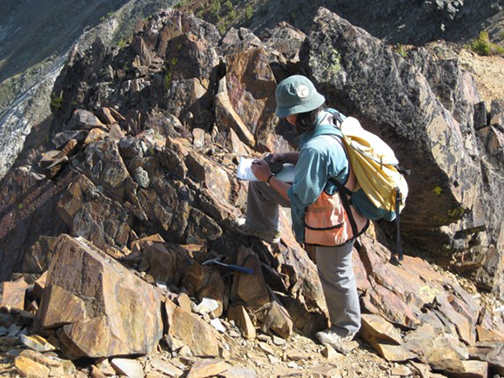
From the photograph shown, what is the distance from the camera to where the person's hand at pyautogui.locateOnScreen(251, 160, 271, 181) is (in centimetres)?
541

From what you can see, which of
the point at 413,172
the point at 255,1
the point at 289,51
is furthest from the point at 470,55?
the point at 255,1

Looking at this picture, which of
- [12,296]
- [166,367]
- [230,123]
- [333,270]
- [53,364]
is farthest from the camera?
[230,123]

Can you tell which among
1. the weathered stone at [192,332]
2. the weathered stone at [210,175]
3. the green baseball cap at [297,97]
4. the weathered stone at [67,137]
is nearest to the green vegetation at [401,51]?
the weathered stone at [210,175]

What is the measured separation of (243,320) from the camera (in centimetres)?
567

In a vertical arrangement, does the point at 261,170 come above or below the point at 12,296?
below

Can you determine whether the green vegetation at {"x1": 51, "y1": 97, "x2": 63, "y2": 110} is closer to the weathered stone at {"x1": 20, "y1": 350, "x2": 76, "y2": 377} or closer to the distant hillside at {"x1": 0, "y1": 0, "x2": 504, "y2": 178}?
the distant hillside at {"x1": 0, "y1": 0, "x2": 504, "y2": 178}

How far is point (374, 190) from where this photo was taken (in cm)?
502

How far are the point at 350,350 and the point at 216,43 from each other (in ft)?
26.0

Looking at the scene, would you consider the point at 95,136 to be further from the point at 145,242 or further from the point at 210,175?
the point at 145,242

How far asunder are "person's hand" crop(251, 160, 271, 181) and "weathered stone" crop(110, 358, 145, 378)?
2.09 metres

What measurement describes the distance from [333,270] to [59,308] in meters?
2.57

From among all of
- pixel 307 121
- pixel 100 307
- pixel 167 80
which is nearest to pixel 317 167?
pixel 307 121

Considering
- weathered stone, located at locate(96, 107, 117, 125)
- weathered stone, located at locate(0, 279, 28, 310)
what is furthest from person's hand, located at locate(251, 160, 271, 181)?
weathered stone, located at locate(96, 107, 117, 125)

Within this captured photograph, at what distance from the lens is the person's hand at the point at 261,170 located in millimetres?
5410
